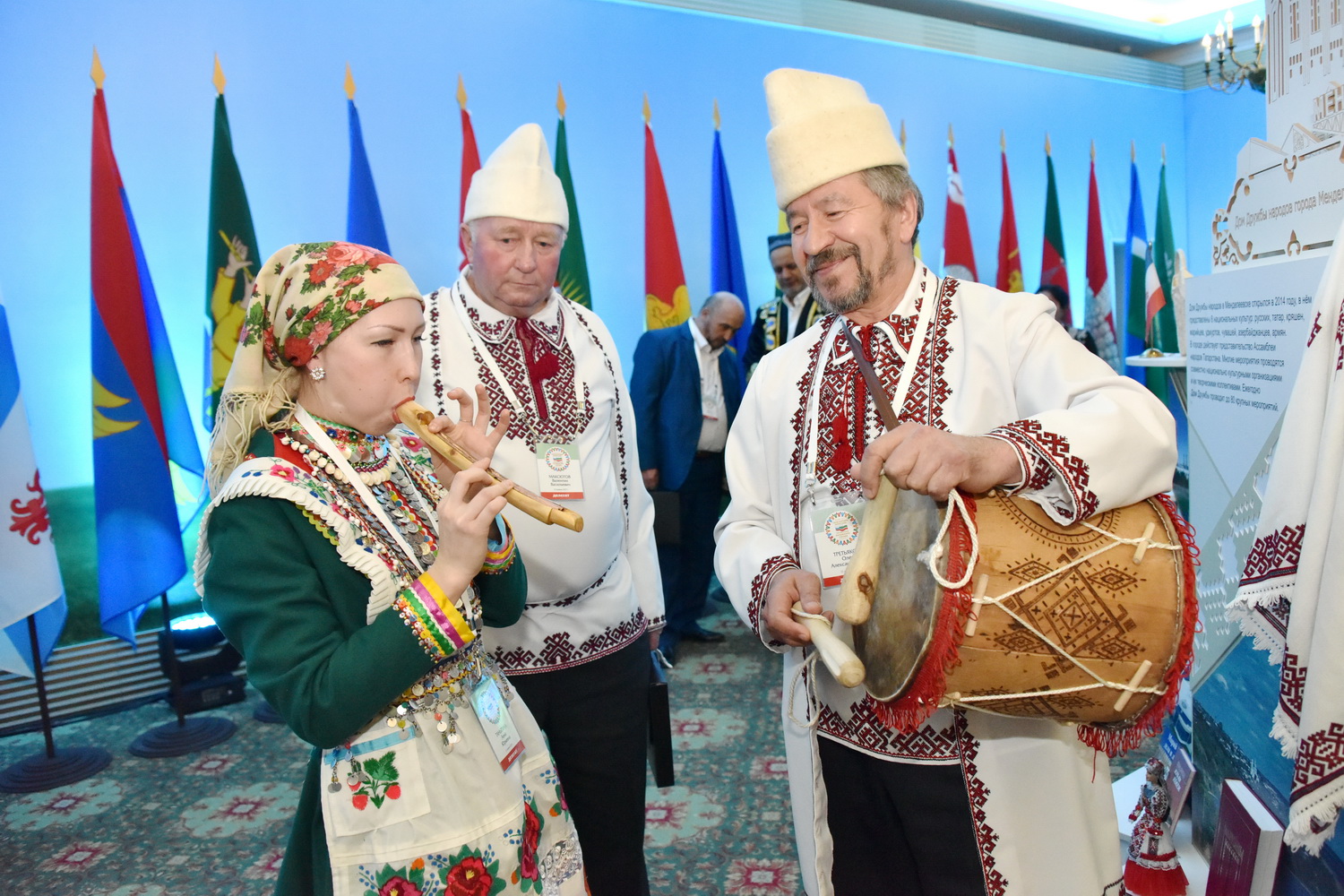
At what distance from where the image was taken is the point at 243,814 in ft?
10.9

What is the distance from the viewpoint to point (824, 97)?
180 centimetres

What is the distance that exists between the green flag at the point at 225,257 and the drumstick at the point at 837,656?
361cm

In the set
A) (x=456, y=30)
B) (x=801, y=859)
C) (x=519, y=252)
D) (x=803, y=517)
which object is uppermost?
(x=456, y=30)

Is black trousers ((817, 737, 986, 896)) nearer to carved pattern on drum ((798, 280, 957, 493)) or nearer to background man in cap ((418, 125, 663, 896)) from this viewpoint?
carved pattern on drum ((798, 280, 957, 493))

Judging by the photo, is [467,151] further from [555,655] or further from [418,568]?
[418,568]

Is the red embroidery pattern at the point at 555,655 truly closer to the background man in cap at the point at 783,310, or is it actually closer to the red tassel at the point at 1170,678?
the red tassel at the point at 1170,678

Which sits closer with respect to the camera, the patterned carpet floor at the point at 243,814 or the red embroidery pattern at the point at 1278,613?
the red embroidery pattern at the point at 1278,613

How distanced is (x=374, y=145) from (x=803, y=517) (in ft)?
14.2

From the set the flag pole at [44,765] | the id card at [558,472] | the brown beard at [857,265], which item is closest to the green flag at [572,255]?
the flag pole at [44,765]

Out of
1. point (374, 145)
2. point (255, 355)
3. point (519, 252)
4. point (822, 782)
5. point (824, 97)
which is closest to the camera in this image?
point (255, 355)

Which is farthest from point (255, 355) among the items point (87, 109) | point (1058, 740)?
point (87, 109)

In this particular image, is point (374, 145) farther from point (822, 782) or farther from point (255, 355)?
point (822, 782)

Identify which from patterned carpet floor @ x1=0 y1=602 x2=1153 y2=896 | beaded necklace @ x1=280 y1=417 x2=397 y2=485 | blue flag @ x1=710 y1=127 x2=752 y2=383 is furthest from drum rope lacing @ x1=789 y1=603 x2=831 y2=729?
blue flag @ x1=710 y1=127 x2=752 y2=383

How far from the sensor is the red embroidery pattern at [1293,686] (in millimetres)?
1481
